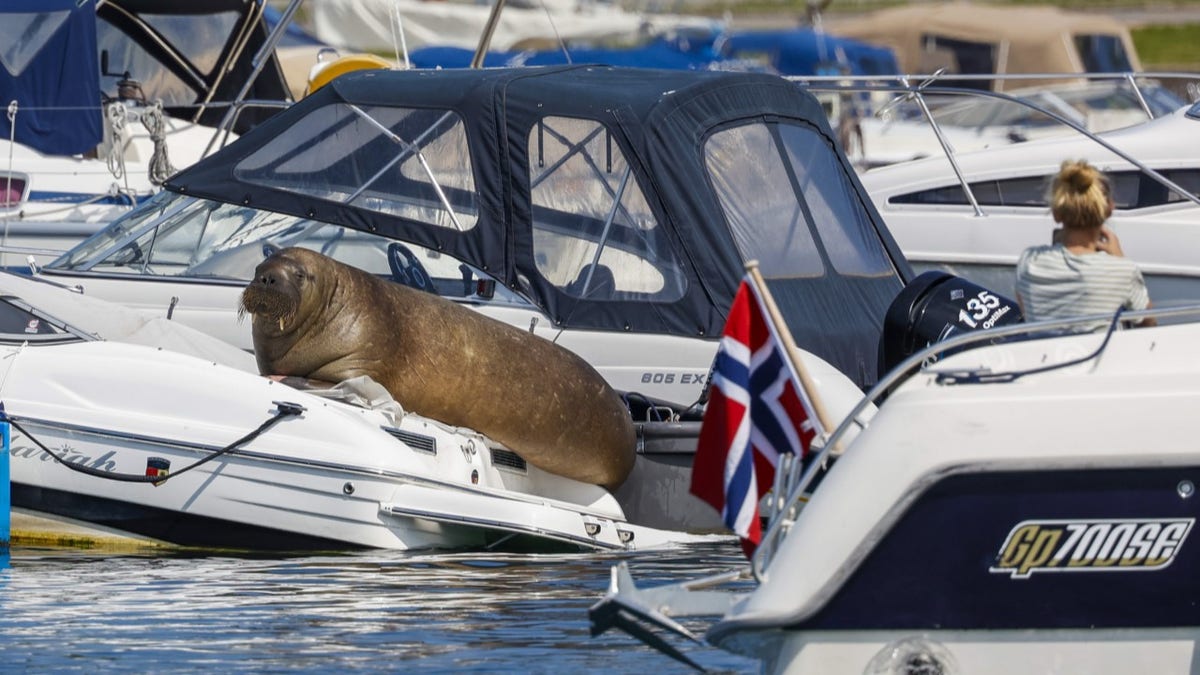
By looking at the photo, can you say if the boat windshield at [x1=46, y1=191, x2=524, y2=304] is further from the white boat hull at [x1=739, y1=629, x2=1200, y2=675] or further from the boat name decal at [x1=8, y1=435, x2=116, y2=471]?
the white boat hull at [x1=739, y1=629, x2=1200, y2=675]

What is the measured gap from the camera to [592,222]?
9.83m

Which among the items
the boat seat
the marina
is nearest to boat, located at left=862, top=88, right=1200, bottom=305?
the marina

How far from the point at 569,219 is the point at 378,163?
1079mm

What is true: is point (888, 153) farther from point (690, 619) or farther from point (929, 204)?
point (690, 619)

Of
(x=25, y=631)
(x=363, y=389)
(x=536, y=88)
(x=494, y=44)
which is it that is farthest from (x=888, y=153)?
(x=25, y=631)

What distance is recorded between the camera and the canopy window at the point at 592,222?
974cm

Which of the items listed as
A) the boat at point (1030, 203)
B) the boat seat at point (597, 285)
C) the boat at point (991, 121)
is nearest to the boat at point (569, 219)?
the boat seat at point (597, 285)

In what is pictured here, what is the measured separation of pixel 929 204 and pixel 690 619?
23.1ft

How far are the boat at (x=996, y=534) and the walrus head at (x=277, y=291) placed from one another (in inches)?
143

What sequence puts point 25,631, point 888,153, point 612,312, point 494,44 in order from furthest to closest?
point 494,44 < point 888,153 < point 612,312 < point 25,631

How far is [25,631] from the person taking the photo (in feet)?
22.6

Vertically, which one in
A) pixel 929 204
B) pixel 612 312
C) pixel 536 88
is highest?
pixel 929 204

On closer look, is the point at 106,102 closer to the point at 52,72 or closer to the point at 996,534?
the point at 52,72

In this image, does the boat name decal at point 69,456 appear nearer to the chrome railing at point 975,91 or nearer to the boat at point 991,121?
the chrome railing at point 975,91
